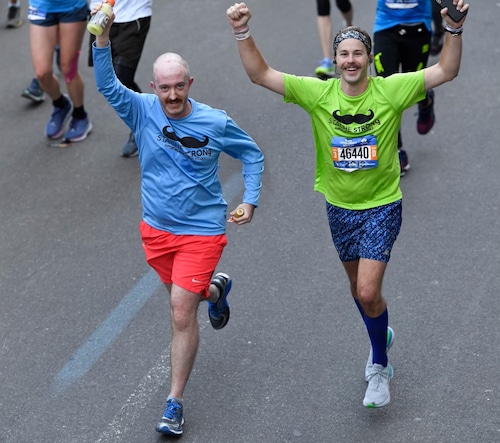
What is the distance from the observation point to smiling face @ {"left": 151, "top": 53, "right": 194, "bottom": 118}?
5.31 m

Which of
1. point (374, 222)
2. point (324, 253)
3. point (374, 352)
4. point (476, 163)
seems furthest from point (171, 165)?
point (476, 163)

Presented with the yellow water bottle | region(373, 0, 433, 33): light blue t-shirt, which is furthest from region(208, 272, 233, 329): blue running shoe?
region(373, 0, 433, 33): light blue t-shirt

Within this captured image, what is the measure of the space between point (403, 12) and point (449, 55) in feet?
9.97

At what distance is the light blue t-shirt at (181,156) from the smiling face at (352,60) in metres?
0.68

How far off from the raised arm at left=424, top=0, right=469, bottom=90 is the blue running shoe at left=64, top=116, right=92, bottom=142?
15.0 feet

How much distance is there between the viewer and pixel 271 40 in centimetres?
1136

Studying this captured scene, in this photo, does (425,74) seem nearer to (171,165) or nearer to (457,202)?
(171,165)

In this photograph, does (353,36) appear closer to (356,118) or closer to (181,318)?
(356,118)

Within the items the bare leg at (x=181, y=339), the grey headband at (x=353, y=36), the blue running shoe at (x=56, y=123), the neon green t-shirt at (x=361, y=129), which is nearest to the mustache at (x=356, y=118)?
the neon green t-shirt at (x=361, y=129)

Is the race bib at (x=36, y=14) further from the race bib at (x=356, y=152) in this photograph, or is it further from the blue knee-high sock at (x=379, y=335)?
the blue knee-high sock at (x=379, y=335)

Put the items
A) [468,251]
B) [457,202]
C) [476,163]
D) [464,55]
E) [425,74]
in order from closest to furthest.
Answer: [425,74] < [468,251] < [457,202] < [476,163] < [464,55]

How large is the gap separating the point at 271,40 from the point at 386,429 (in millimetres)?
6696

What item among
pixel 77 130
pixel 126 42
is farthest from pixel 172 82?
pixel 77 130

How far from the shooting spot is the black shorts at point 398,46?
8.13m
